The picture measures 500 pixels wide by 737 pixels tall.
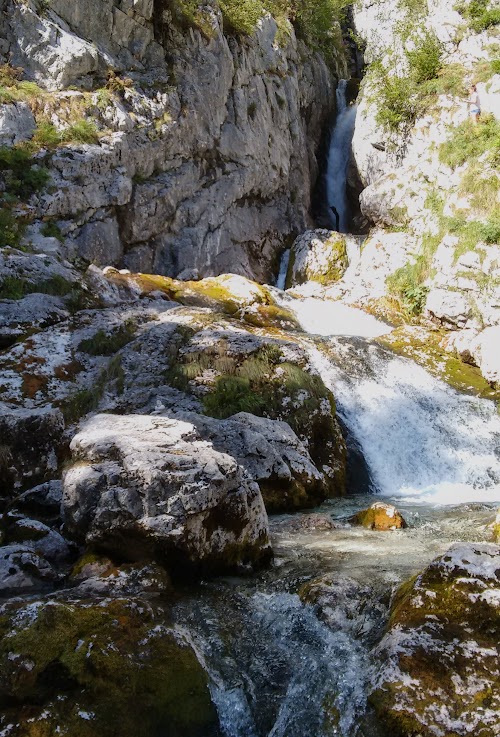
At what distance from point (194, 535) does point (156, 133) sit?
15689 mm

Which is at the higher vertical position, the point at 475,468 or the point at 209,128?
the point at 209,128

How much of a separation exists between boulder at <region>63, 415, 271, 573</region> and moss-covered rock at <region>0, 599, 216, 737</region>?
0.89m

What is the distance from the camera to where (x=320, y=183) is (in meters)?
25.3

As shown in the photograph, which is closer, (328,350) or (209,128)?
(328,350)

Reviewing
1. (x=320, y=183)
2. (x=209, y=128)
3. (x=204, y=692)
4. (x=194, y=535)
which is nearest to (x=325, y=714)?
(x=204, y=692)

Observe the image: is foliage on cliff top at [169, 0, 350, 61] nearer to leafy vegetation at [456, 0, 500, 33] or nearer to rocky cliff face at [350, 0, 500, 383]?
rocky cliff face at [350, 0, 500, 383]

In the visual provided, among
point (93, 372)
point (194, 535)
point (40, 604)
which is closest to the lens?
point (40, 604)

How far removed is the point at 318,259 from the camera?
65.8 feet

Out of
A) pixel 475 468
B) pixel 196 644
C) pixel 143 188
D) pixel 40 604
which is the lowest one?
pixel 475 468

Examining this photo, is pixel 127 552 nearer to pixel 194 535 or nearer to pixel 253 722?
pixel 194 535

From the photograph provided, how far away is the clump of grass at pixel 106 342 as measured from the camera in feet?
31.5

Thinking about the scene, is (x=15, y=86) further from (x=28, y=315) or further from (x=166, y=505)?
(x=166, y=505)

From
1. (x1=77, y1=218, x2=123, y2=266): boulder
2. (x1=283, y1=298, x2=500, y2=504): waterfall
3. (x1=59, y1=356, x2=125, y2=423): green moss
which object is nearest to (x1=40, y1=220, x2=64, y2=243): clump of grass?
(x1=77, y1=218, x2=123, y2=266): boulder

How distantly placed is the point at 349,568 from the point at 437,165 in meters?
17.4
